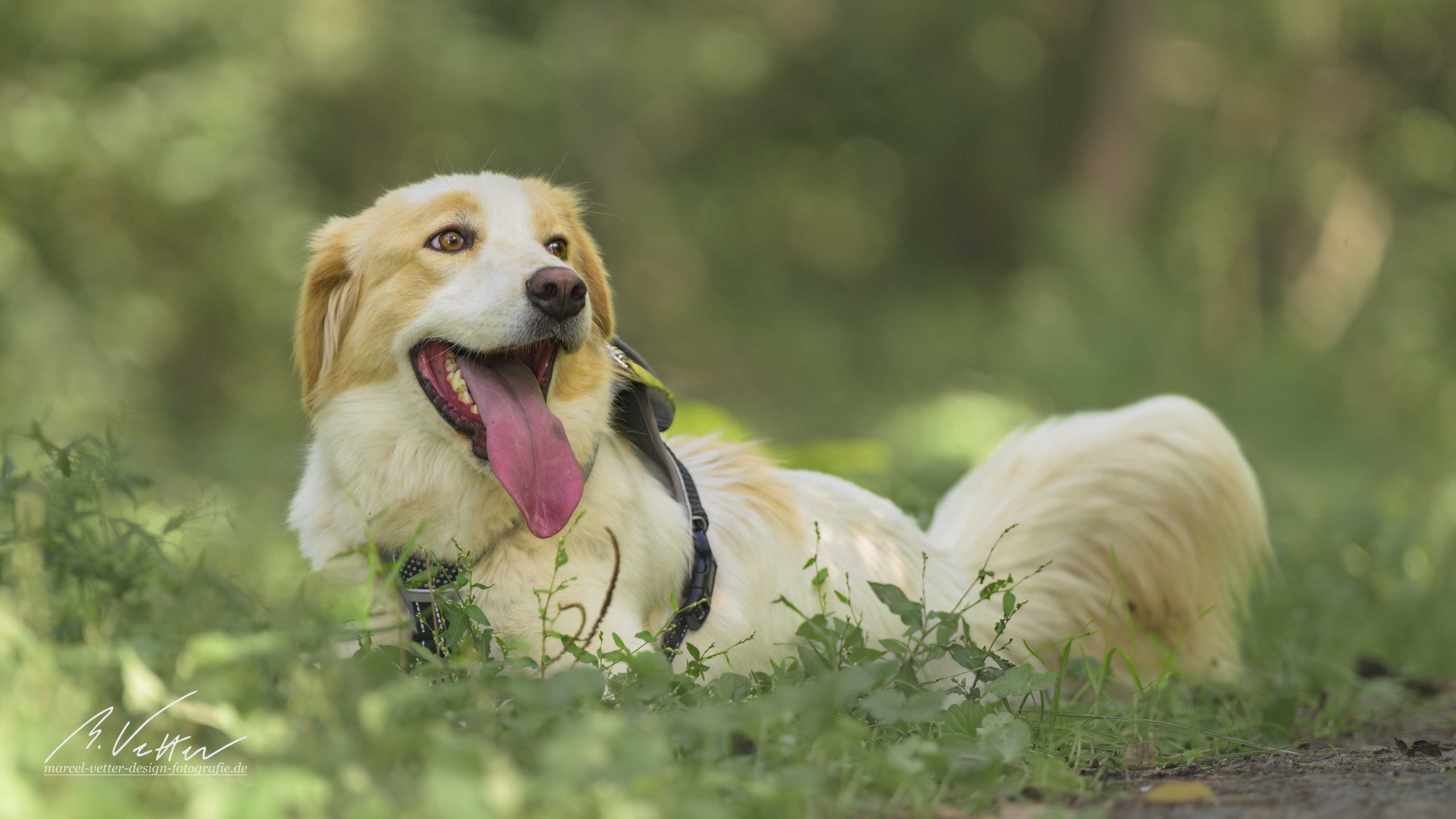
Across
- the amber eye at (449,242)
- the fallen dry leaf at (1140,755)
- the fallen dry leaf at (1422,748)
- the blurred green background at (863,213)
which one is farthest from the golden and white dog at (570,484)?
the blurred green background at (863,213)

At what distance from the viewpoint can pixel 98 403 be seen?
9969mm

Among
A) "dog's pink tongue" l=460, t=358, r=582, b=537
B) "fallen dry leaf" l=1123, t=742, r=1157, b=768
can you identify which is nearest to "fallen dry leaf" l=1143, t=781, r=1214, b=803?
"fallen dry leaf" l=1123, t=742, r=1157, b=768

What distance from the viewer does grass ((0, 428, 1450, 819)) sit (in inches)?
73.2

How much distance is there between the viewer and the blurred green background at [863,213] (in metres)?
10.2

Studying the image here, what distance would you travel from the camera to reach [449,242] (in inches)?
A: 129

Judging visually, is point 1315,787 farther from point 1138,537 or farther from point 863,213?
point 863,213

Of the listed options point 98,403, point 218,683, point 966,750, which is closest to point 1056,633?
point 966,750

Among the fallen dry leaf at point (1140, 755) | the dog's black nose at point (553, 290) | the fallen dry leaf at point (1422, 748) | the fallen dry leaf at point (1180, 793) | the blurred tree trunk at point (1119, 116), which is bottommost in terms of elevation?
the fallen dry leaf at point (1140, 755)

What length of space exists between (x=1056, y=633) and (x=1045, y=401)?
778cm

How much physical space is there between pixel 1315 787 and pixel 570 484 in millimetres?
1743

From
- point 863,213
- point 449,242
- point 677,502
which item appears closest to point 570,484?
point 677,502

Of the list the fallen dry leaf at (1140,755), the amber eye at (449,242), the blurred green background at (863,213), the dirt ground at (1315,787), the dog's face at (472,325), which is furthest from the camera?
the blurred green background at (863,213)

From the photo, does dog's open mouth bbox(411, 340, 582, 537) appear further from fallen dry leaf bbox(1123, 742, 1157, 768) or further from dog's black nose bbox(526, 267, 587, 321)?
fallen dry leaf bbox(1123, 742, 1157, 768)

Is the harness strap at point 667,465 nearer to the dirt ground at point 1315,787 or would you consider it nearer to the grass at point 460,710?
the grass at point 460,710
